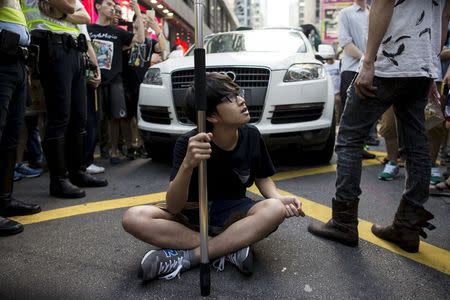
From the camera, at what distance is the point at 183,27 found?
21.1 metres

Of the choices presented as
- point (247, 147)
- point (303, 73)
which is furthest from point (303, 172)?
point (247, 147)

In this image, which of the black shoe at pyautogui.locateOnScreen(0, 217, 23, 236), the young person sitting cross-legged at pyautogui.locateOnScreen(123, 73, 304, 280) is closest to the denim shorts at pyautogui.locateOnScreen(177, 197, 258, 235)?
the young person sitting cross-legged at pyautogui.locateOnScreen(123, 73, 304, 280)

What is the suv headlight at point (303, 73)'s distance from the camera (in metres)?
3.52

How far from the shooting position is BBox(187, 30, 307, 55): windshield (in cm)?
427

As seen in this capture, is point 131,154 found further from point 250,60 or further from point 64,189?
point 250,60

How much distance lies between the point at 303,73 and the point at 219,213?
6.58ft

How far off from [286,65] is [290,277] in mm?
2220

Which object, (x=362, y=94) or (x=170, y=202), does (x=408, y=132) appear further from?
(x=170, y=202)

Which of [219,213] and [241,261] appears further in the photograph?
[219,213]

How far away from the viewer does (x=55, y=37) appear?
2.79m

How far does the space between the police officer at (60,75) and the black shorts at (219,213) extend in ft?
4.58

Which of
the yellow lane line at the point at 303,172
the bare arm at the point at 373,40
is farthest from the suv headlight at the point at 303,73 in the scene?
the bare arm at the point at 373,40

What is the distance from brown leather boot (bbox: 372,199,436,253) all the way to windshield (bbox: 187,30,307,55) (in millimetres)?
2504

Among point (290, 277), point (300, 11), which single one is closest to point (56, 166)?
point (290, 277)
